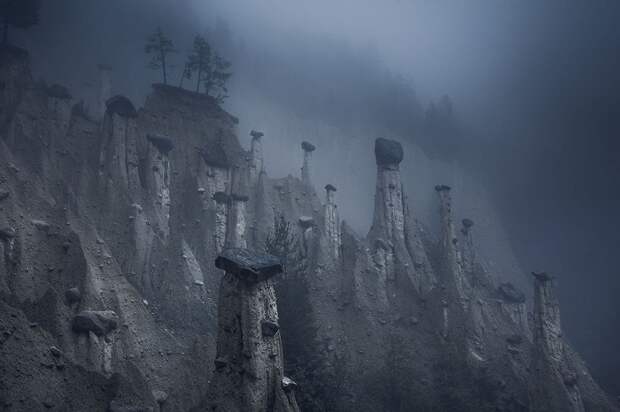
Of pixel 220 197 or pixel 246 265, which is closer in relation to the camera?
pixel 246 265

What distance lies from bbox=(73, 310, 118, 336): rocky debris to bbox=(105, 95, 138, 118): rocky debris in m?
17.6

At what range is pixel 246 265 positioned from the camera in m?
13.2

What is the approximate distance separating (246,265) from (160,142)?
21951 mm

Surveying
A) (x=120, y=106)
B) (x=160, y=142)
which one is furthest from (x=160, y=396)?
(x=120, y=106)

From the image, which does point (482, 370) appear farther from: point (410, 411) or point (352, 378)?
point (352, 378)

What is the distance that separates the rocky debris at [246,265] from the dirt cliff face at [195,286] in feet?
1.79

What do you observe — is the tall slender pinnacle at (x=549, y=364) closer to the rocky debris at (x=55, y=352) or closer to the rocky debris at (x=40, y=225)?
the rocky debris at (x=55, y=352)

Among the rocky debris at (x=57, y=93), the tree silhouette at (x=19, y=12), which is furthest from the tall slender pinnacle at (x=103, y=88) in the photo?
the rocky debris at (x=57, y=93)

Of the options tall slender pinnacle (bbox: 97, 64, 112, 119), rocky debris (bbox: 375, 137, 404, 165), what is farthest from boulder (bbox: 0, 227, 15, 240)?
tall slender pinnacle (bbox: 97, 64, 112, 119)

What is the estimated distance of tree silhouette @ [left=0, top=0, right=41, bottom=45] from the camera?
3584 cm

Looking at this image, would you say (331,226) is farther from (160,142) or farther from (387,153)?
(160,142)

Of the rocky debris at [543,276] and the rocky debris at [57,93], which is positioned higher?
the rocky debris at [57,93]

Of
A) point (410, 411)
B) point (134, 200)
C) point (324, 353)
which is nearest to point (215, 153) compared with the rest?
point (134, 200)

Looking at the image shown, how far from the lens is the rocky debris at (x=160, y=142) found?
104 feet
